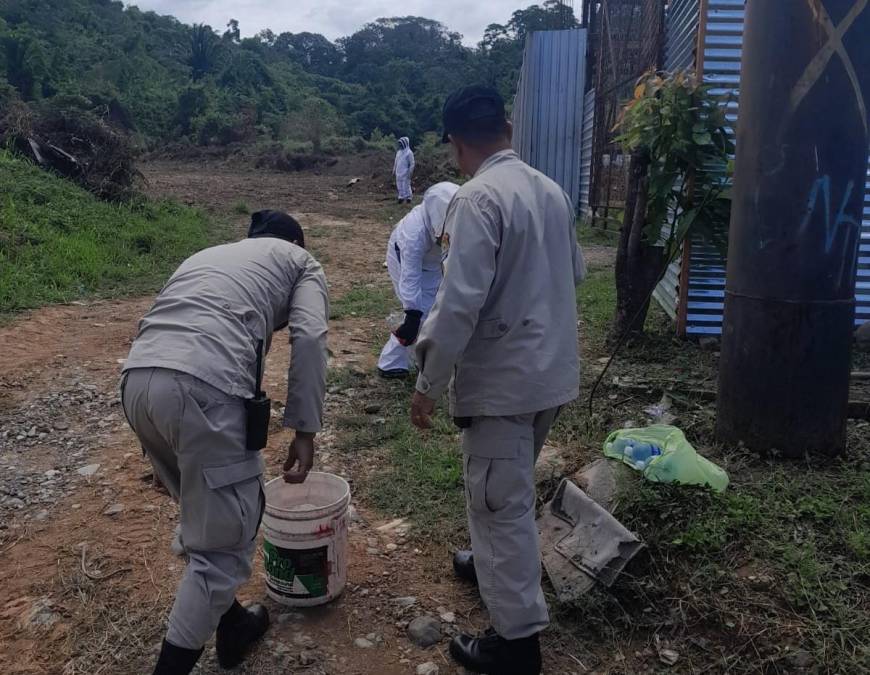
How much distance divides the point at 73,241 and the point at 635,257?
285 inches

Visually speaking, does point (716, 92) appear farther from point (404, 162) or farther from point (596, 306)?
point (404, 162)

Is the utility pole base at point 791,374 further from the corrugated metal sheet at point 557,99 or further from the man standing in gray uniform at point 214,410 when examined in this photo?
the corrugated metal sheet at point 557,99

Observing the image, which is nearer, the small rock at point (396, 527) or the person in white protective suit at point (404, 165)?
the small rock at point (396, 527)

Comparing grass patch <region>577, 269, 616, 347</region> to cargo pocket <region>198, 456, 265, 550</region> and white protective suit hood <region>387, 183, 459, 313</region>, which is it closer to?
white protective suit hood <region>387, 183, 459, 313</region>

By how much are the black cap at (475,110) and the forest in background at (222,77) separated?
75.7 feet

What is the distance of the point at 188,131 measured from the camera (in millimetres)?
38125

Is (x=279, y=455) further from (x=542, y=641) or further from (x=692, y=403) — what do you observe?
(x=692, y=403)

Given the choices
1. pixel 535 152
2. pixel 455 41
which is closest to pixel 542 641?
pixel 535 152

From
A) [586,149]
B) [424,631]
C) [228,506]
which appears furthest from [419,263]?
[586,149]

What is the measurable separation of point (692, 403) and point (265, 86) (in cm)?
5123

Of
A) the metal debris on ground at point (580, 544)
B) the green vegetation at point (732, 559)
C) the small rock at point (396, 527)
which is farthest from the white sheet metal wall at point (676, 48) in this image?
the small rock at point (396, 527)

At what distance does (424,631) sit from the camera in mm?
2574

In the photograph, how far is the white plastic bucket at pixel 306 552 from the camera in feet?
8.40

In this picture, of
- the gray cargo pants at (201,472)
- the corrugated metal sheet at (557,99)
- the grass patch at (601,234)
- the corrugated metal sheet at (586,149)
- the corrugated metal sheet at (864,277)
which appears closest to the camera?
the gray cargo pants at (201,472)
